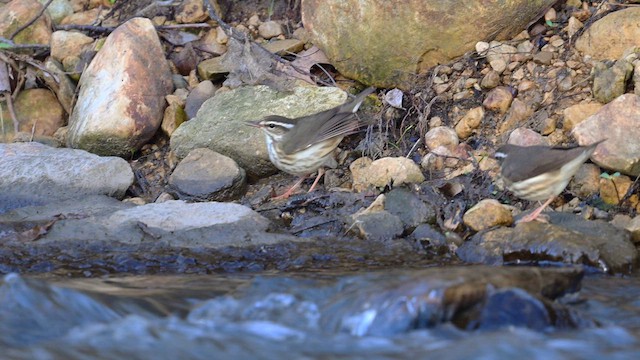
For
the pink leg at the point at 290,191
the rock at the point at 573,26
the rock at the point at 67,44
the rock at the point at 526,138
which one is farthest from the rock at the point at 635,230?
the rock at the point at 67,44

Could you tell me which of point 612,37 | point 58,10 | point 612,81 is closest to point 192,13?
point 58,10

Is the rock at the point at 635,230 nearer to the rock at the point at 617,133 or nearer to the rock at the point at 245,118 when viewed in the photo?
the rock at the point at 617,133

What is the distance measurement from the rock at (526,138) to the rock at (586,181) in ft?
1.73

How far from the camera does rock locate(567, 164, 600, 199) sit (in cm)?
754

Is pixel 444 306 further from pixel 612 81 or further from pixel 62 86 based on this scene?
pixel 62 86

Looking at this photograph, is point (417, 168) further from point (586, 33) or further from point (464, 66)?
point (586, 33)

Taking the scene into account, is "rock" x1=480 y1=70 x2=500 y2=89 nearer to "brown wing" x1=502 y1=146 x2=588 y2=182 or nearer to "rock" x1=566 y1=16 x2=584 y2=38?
"rock" x1=566 y1=16 x2=584 y2=38

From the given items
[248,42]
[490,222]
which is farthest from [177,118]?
[490,222]

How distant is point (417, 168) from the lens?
321 inches

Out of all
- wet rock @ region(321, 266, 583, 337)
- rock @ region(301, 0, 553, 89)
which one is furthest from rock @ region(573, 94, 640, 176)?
wet rock @ region(321, 266, 583, 337)

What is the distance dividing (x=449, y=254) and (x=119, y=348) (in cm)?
296

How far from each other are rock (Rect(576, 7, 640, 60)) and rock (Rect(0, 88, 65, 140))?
5.93 m

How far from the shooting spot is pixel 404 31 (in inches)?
353

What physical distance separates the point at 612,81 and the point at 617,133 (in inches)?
27.9
